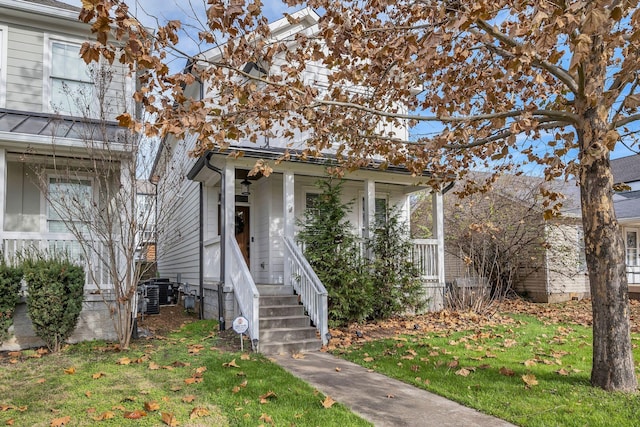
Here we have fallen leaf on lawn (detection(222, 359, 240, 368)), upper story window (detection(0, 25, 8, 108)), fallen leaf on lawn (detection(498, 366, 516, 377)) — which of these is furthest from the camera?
upper story window (detection(0, 25, 8, 108))

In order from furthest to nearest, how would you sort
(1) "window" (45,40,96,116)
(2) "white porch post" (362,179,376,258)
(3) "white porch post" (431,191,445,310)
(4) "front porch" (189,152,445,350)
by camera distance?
(3) "white porch post" (431,191,445,310), (2) "white porch post" (362,179,376,258), (1) "window" (45,40,96,116), (4) "front porch" (189,152,445,350)

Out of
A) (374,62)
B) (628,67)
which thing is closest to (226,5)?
(374,62)

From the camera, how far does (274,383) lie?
5.50 m

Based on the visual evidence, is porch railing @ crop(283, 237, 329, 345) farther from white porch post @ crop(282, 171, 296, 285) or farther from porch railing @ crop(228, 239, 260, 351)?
porch railing @ crop(228, 239, 260, 351)

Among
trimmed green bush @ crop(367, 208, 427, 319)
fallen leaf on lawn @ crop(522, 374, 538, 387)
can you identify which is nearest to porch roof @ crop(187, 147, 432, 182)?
trimmed green bush @ crop(367, 208, 427, 319)

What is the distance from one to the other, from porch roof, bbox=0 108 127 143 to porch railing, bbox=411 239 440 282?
7.48m

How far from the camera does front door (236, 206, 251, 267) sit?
12469 mm

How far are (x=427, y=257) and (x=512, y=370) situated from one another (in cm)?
609

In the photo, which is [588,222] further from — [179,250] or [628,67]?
[179,250]

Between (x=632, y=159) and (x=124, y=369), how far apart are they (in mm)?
27046

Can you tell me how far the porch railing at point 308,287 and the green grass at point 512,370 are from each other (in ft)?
2.66

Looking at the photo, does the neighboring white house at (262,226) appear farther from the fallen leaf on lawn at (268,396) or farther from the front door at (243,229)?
the fallen leaf on lawn at (268,396)

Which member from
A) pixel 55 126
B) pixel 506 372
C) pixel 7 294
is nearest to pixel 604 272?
pixel 506 372

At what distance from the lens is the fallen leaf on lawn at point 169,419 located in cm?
411
